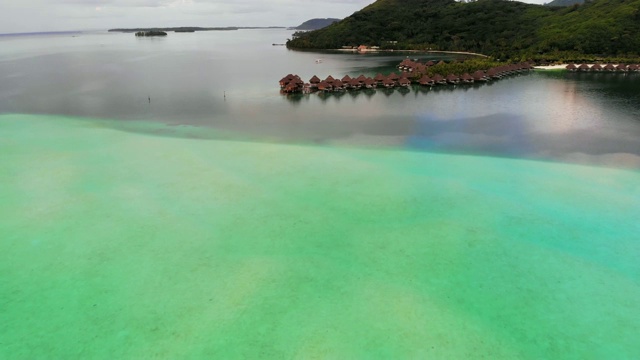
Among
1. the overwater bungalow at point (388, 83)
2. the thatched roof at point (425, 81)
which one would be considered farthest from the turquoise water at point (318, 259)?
the thatched roof at point (425, 81)

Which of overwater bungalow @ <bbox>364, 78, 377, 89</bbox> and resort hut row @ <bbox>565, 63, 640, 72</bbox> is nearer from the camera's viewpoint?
overwater bungalow @ <bbox>364, 78, 377, 89</bbox>

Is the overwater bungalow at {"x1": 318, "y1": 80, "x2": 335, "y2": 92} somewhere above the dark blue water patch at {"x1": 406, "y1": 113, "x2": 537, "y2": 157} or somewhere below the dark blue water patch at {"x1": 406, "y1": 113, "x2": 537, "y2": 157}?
above

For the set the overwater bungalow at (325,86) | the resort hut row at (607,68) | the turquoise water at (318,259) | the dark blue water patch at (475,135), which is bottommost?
the turquoise water at (318,259)

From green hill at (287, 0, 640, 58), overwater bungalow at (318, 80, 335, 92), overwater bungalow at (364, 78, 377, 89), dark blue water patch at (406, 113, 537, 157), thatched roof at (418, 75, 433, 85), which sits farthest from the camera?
green hill at (287, 0, 640, 58)

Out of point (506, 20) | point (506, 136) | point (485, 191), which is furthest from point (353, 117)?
point (506, 20)

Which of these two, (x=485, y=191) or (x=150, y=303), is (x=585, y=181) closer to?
(x=485, y=191)

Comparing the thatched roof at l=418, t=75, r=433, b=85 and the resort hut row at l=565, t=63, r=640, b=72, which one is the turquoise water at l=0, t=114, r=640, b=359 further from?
the resort hut row at l=565, t=63, r=640, b=72

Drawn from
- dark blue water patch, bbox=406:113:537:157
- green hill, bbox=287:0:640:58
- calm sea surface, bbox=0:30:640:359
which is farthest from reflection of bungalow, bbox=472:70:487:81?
green hill, bbox=287:0:640:58

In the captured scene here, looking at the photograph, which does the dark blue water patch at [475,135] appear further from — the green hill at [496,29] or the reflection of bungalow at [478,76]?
the green hill at [496,29]
